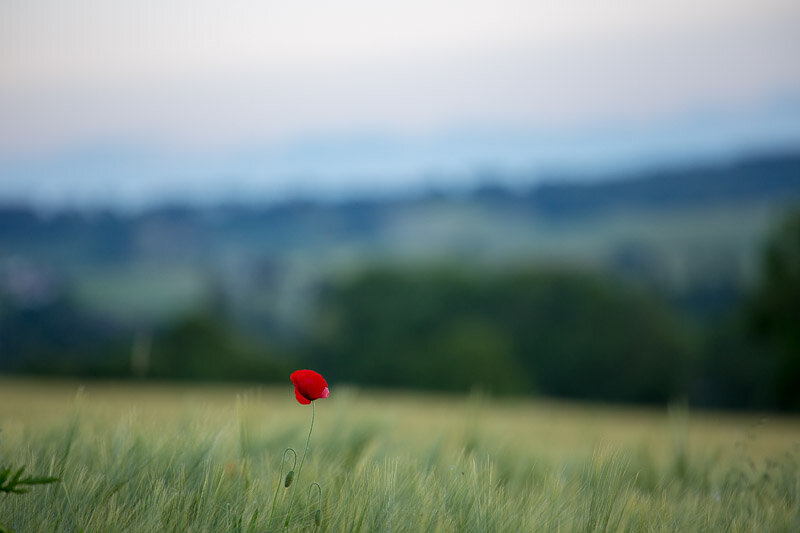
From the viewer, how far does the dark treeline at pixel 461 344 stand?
3155 cm

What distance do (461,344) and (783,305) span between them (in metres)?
13.5

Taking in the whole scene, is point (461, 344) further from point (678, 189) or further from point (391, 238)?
point (678, 189)

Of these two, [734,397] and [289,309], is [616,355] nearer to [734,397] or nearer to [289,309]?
[734,397]

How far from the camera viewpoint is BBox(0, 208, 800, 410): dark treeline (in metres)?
31.5

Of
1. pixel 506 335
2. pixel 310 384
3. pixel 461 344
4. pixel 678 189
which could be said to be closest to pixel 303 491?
pixel 310 384

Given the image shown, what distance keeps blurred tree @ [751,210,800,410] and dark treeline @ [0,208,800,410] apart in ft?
5.63

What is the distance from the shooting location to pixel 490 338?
33281mm

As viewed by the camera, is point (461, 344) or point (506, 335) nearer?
point (461, 344)

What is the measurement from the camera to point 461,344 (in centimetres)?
3219

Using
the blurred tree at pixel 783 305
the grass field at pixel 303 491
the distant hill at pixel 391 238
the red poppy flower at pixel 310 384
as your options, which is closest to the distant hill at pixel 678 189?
the distant hill at pixel 391 238

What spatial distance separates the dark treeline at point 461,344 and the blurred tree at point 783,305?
1.72 metres

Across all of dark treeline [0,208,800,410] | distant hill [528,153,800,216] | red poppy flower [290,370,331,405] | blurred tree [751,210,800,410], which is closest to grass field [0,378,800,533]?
red poppy flower [290,370,331,405]

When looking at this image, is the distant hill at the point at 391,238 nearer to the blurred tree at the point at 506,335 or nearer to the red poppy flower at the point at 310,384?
the blurred tree at the point at 506,335

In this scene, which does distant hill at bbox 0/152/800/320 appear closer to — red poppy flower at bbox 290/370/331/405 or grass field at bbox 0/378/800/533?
grass field at bbox 0/378/800/533
